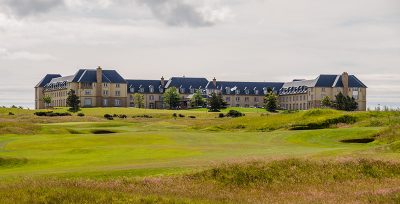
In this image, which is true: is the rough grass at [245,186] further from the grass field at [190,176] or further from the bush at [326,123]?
the bush at [326,123]

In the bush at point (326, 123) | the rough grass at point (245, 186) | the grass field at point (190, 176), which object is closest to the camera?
the rough grass at point (245, 186)

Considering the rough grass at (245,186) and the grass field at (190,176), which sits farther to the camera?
the grass field at (190,176)

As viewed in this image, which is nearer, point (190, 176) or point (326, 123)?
point (190, 176)

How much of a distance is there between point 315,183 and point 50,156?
1965 centimetres

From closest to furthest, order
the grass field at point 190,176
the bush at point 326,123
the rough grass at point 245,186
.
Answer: the rough grass at point 245,186
the grass field at point 190,176
the bush at point 326,123

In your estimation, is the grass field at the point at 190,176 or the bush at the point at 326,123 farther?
the bush at the point at 326,123

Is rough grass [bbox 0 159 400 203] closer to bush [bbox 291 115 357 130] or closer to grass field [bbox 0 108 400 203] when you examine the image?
grass field [bbox 0 108 400 203]

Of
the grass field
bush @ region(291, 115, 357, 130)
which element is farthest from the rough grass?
bush @ region(291, 115, 357, 130)

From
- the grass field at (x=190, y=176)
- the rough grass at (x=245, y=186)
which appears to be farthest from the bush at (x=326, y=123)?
the rough grass at (x=245, y=186)

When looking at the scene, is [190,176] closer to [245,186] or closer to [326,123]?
[245,186]

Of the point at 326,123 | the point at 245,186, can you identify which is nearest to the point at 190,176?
the point at 245,186

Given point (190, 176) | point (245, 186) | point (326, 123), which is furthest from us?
point (326, 123)

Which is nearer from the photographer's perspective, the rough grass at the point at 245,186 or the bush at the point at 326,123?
the rough grass at the point at 245,186

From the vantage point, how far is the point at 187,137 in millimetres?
59062
